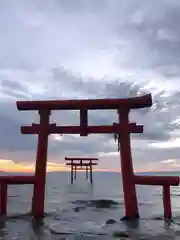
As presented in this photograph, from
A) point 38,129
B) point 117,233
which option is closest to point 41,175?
point 38,129

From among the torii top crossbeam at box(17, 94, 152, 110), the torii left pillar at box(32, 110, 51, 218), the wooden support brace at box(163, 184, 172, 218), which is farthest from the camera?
the torii left pillar at box(32, 110, 51, 218)

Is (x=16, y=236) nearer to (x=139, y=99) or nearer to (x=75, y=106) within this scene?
(x=75, y=106)

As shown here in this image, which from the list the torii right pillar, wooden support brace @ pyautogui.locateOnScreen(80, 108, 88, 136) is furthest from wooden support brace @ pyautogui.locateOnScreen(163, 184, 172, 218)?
wooden support brace @ pyautogui.locateOnScreen(80, 108, 88, 136)

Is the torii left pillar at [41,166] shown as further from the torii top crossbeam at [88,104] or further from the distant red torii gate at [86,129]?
the torii top crossbeam at [88,104]

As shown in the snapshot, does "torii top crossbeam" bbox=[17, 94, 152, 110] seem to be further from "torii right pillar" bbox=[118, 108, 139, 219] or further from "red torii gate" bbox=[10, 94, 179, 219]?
"torii right pillar" bbox=[118, 108, 139, 219]

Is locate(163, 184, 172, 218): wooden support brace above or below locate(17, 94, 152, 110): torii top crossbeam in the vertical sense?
below

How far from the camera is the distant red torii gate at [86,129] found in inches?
378

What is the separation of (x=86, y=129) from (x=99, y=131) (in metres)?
0.42

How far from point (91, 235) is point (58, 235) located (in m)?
0.93

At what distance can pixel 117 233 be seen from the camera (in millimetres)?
8750

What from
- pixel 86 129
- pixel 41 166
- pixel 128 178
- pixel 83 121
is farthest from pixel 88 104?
pixel 128 178

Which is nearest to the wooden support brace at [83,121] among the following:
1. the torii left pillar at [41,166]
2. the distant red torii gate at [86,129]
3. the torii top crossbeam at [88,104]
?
the distant red torii gate at [86,129]

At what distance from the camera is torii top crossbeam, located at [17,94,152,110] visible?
955 cm

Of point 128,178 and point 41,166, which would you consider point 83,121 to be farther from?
point 128,178
